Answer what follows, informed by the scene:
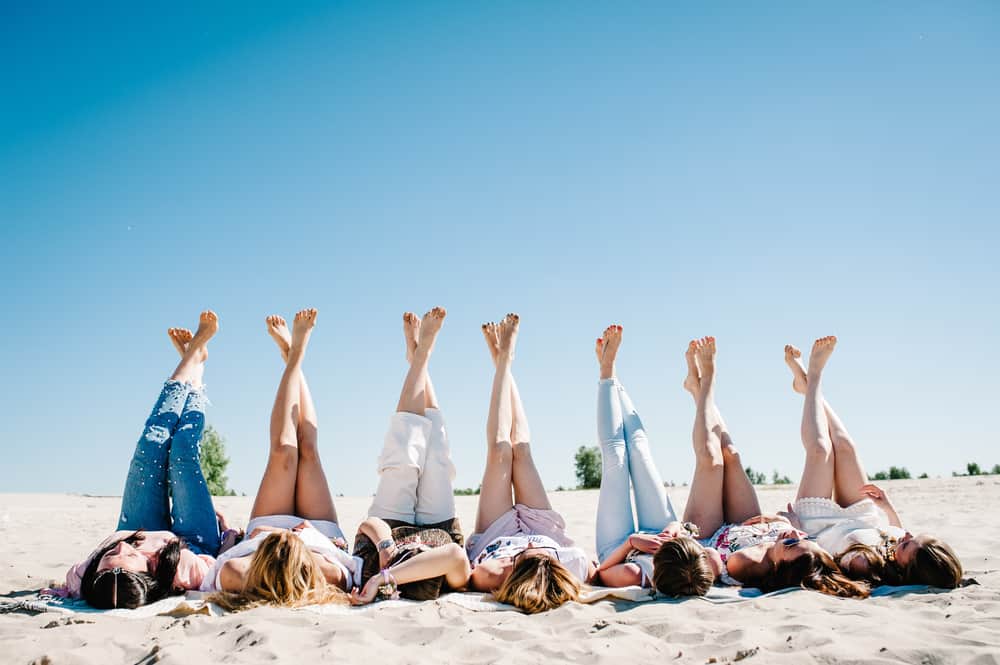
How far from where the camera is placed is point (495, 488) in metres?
5.51

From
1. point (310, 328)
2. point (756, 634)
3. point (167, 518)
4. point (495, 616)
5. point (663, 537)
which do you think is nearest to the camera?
point (756, 634)

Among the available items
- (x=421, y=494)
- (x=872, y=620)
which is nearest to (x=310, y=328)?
(x=421, y=494)

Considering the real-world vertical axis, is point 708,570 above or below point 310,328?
below

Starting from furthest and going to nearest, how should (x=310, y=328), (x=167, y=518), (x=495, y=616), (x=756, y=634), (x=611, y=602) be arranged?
1. (x=310, y=328)
2. (x=167, y=518)
3. (x=611, y=602)
4. (x=495, y=616)
5. (x=756, y=634)

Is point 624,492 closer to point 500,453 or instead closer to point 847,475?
point 500,453

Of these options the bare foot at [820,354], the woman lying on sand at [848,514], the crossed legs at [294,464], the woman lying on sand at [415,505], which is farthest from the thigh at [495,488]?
the bare foot at [820,354]

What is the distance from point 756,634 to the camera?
341 centimetres

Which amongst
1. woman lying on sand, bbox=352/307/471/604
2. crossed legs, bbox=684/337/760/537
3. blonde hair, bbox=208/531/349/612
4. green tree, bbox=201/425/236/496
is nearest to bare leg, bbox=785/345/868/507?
crossed legs, bbox=684/337/760/537

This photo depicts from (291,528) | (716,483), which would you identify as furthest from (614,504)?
(291,528)

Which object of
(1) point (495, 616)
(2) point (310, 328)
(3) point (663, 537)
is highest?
(2) point (310, 328)

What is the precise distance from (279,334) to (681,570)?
393 centimetres

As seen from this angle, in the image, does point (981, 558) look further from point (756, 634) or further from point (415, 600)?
point (415, 600)

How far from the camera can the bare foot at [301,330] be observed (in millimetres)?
5922

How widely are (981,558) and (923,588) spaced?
1759mm
